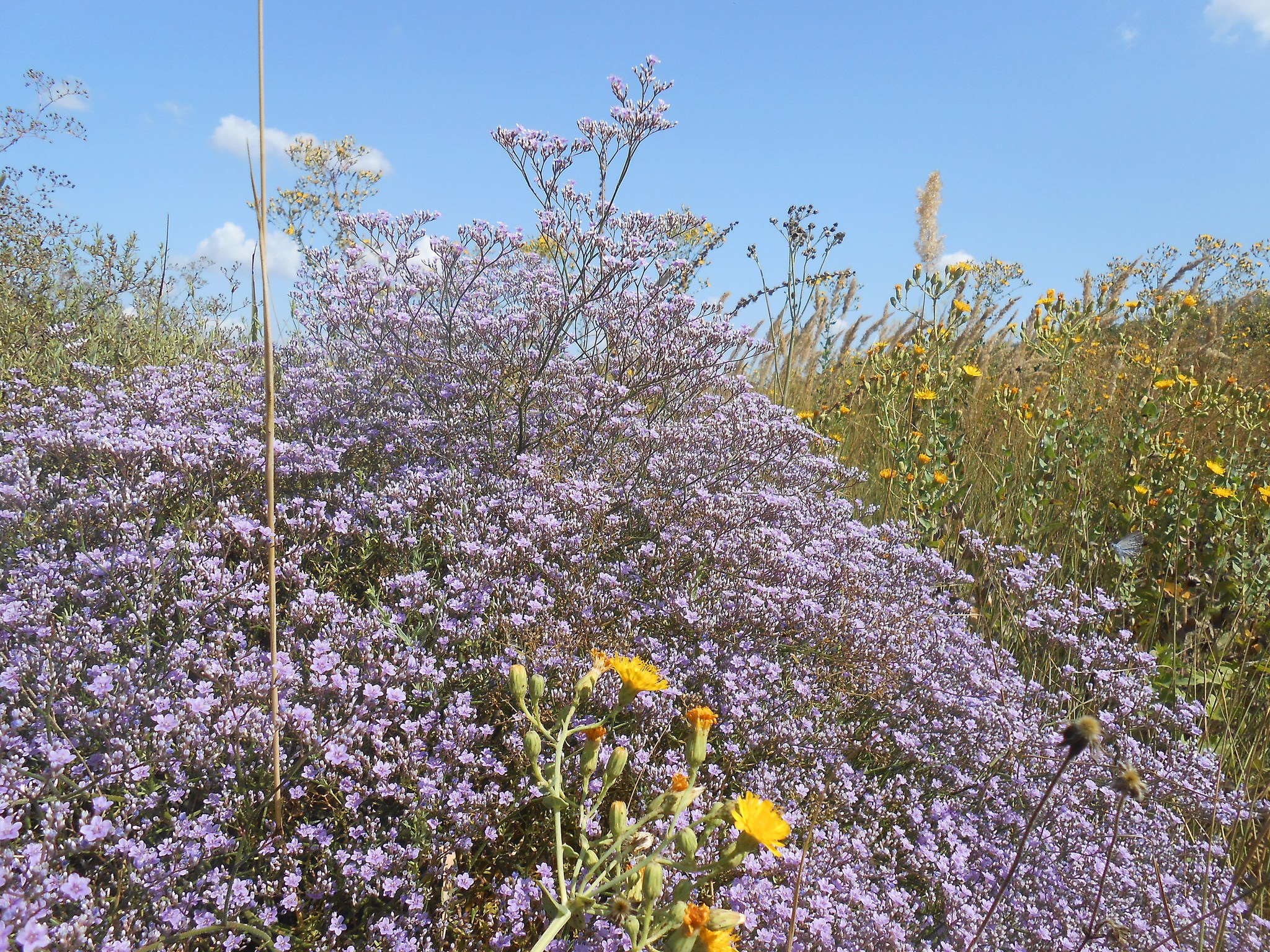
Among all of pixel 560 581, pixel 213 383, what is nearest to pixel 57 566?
pixel 560 581

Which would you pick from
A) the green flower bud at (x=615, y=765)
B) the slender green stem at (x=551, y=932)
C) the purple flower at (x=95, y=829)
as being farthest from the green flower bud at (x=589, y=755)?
the purple flower at (x=95, y=829)

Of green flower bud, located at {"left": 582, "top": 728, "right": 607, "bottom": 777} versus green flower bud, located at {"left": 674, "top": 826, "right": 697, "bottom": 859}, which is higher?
green flower bud, located at {"left": 582, "top": 728, "right": 607, "bottom": 777}

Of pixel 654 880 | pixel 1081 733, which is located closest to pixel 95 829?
pixel 654 880

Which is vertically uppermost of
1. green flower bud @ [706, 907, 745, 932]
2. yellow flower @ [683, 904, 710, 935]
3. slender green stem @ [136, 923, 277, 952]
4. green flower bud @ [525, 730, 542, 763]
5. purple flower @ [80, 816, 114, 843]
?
green flower bud @ [525, 730, 542, 763]

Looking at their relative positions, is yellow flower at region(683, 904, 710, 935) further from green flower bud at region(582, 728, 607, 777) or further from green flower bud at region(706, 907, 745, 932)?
green flower bud at region(582, 728, 607, 777)

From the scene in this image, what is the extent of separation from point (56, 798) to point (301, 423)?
231 centimetres

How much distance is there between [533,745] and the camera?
1515 millimetres

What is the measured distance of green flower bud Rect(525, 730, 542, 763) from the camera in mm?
1469

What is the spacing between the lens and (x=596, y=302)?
399 cm

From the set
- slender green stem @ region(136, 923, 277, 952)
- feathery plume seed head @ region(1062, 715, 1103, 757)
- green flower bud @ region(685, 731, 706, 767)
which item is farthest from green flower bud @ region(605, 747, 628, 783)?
feathery plume seed head @ region(1062, 715, 1103, 757)


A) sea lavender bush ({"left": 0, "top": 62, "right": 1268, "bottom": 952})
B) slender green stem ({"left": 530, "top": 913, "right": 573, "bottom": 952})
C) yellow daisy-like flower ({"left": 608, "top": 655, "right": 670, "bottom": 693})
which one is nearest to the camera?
slender green stem ({"left": 530, "top": 913, "right": 573, "bottom": 952})

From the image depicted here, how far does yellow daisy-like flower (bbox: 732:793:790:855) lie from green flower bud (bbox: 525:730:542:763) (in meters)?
0.40

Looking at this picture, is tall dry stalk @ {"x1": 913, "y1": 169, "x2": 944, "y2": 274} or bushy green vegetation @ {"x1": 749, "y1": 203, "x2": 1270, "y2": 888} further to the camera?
tall dry stalk @ {"x1": 913, "y1": 169, "x2": 944, "y2": 274}

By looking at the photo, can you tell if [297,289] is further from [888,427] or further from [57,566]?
[888,427]
